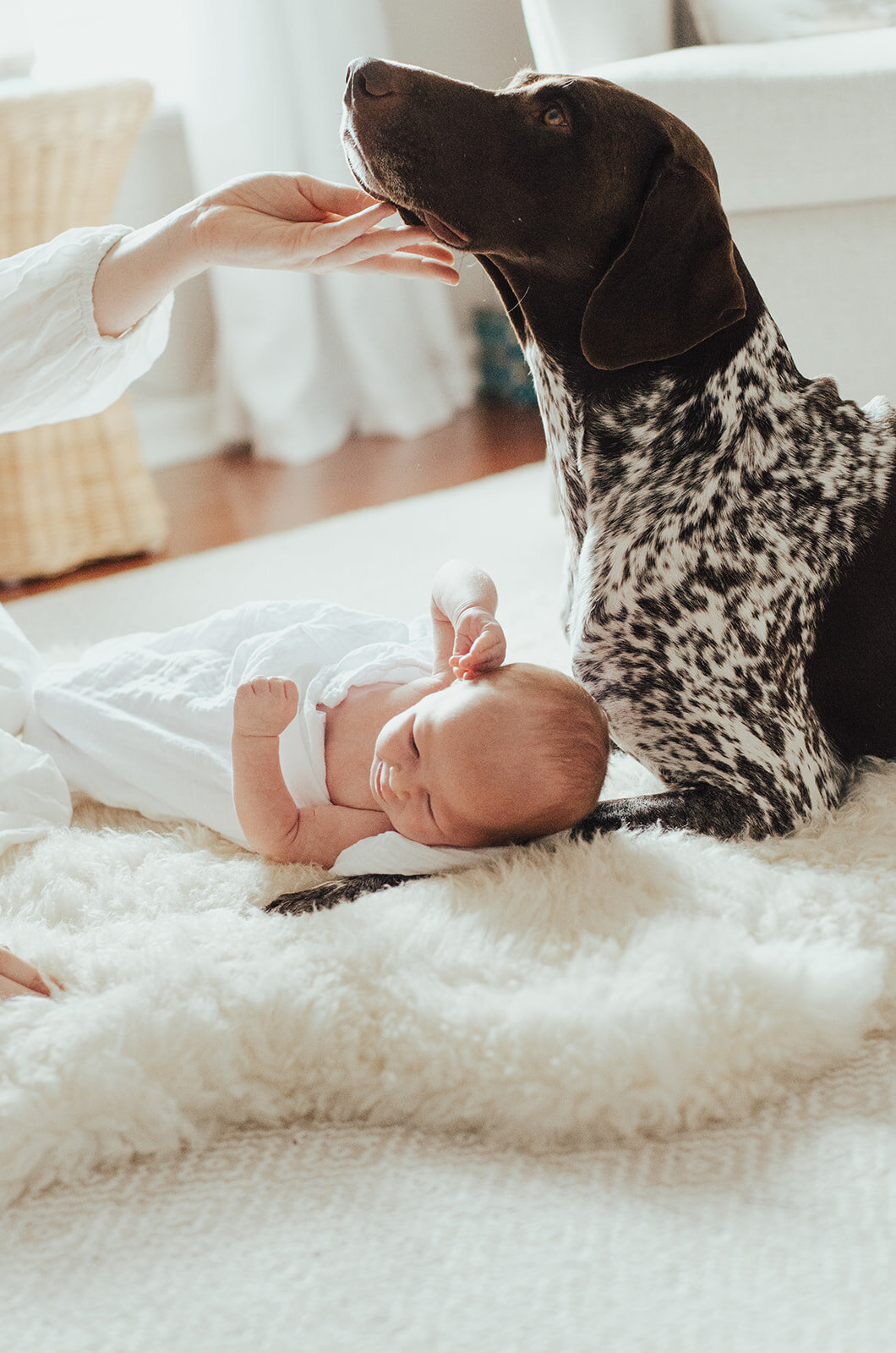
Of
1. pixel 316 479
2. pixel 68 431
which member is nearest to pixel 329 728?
pixel 68 431

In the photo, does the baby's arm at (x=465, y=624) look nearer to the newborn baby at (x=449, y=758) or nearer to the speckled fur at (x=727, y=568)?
the newborn baby at (x=449, y=758)

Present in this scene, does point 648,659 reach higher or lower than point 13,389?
lower

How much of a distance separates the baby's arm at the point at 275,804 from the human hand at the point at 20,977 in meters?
0.33

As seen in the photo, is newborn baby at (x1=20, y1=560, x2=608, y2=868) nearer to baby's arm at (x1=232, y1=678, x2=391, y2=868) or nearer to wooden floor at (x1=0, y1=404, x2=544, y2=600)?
baby's arm at (x1=232, y1=678, x2=391, y2=868)

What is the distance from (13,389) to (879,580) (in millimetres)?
1137

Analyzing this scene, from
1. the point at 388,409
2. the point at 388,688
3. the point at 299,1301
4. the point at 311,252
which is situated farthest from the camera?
the point at 388,409

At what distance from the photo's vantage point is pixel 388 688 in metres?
1.58

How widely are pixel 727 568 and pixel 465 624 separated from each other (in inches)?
12.8

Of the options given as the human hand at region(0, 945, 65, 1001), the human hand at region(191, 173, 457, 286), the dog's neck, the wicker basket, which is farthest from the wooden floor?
the human hand at region(0, 945, 65, 1001)


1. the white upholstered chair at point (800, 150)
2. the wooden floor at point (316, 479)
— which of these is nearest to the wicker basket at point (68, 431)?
the wooden floor at point (316, 479)

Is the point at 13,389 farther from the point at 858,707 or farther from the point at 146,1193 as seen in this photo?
the point at 858,707

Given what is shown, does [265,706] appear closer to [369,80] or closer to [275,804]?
[275,804]

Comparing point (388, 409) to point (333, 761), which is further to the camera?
point (388, 409)

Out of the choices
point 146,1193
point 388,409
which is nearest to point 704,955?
point 146,1193
